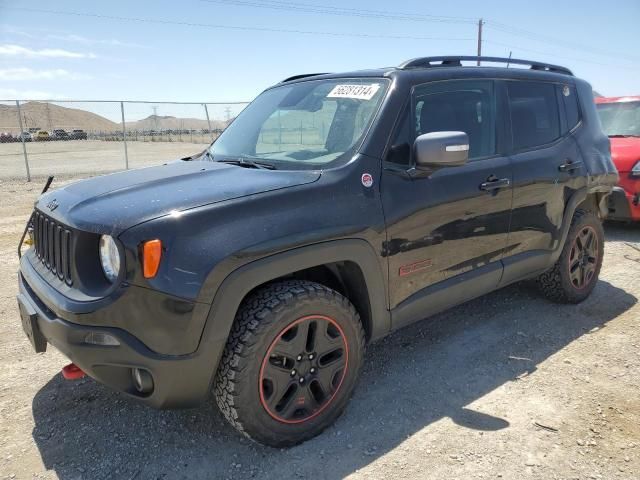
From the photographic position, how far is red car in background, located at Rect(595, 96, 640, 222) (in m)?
6.52

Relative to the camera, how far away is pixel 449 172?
3145mm

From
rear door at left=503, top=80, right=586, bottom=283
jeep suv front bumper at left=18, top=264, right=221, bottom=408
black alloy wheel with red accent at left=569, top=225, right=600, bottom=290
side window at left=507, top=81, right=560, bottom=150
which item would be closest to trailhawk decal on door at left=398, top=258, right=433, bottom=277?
rear door at left=503, top=80, right=586, bottom=283

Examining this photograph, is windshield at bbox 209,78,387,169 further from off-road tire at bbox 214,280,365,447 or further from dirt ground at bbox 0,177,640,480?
dirt ground at bbox 0,177,640,480

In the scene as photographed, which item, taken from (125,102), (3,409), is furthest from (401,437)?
(125,102)

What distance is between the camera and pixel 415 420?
2.86 meters

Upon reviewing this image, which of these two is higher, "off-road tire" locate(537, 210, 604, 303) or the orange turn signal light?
the orange turn signal light

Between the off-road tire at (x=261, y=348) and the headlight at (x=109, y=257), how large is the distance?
586mm

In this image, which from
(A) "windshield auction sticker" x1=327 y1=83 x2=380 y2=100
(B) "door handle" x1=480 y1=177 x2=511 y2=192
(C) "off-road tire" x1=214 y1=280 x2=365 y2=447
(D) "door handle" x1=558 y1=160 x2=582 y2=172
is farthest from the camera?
(D) "door handle" x1=558 y1=160 x2=582 y2=172

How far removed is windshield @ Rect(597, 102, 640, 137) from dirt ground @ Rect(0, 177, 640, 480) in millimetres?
4948

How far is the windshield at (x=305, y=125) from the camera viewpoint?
9.68 feet

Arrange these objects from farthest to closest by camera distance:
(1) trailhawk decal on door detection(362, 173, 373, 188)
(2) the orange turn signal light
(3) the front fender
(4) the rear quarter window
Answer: (4) the rear quarter window → (1) trailhawk decal on door detection(362, 173, 373, 188) → (3) the front fender → (2) the orange turn signal light

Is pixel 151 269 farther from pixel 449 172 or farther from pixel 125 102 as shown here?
pixel 125 102

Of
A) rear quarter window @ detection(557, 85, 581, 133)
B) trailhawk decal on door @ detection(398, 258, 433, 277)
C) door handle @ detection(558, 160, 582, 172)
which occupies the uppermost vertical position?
rear quarter window @ detection(557, 85, 581, 133)

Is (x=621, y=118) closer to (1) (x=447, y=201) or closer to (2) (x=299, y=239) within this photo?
(1) (x=447, y=201)
